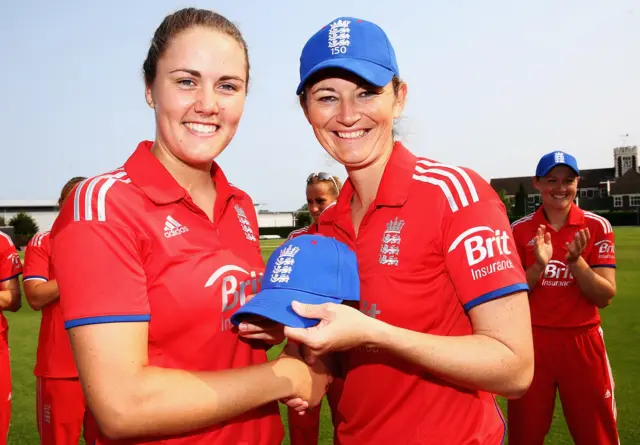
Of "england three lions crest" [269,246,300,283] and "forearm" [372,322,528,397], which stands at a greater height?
"england three lions crest" [269,246,300,283]

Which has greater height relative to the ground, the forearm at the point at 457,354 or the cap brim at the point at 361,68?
the cap brim at the point at 361,68

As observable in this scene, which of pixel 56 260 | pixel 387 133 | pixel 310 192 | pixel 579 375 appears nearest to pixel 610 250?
pixel 579 375

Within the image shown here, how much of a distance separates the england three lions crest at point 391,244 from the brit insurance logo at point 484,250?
0.28 metres

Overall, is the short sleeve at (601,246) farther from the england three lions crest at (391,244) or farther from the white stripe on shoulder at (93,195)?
the white stripe on shoulder at (93,195)

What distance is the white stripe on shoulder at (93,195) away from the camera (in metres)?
1.93

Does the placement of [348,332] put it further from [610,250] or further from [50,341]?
[610,250]

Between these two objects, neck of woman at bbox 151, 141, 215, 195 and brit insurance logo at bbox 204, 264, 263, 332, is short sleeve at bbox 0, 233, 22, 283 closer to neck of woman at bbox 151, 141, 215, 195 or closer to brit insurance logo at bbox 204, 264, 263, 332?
neck of woman at bbox 151, 141, 215, 195

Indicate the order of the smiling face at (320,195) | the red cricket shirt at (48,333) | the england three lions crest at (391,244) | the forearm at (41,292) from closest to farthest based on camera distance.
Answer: the england three lions crest at (391,244)
the red cricket shirt at (48,333)
the forearm at (41,292)
the smiling face at (320,195)

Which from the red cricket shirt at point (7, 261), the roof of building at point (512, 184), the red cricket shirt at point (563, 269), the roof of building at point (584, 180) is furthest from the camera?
the roof of building at point (584, 180)

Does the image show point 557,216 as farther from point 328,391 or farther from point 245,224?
point 245,224

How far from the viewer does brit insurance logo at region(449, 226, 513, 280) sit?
2.07 m

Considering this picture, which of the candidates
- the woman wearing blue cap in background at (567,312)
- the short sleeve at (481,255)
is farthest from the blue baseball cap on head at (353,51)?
the woman wearing blue cap in background at (567,312)

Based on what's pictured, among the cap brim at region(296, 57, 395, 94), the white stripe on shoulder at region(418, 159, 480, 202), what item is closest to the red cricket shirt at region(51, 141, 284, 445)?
the cap brim at region(296, 57, 395, 94)

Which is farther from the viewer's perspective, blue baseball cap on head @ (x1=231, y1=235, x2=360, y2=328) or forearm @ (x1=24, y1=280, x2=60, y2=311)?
forearm @ (x1=24, y1=280, x2=60, y2=311)
